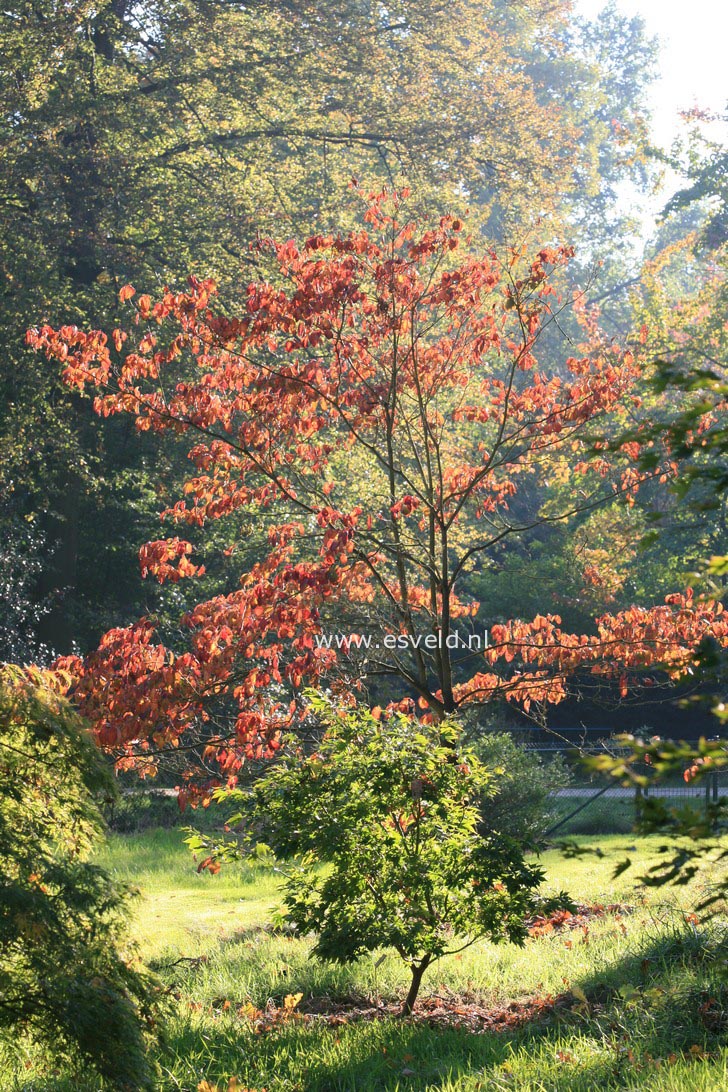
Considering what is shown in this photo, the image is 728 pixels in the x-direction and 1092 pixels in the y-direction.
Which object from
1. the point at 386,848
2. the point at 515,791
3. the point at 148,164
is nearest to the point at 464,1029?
the point at 386,848

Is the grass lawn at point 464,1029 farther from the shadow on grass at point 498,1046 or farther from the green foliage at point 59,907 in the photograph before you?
the green foliage at point 59,907

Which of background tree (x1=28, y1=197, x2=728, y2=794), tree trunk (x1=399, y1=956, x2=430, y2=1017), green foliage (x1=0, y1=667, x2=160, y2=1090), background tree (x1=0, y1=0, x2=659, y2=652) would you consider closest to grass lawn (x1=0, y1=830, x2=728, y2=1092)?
tree trunk (x1=399, y1=956, x2=430, y2=1017)

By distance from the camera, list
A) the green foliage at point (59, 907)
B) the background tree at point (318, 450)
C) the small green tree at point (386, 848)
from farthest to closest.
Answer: the background tree at point (318, 450) → the small green tree at point (386, 848) → the green foliage at point (59, 907)

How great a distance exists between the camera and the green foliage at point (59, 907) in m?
3.87

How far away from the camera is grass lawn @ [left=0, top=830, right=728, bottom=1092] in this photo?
4926 mm

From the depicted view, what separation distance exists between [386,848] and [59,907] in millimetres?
2351

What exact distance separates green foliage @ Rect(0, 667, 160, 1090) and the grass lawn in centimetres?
37

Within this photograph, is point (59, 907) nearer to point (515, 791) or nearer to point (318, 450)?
point (318, 450)

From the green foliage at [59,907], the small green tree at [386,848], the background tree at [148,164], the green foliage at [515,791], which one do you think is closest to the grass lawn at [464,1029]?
the green foliage at [59,907]

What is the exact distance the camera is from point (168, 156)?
1856 cm

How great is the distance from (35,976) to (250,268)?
49.2ft

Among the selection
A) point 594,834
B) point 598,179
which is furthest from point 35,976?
point 598,179

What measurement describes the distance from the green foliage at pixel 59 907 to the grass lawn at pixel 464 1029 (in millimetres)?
374

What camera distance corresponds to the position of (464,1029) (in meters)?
5.85
